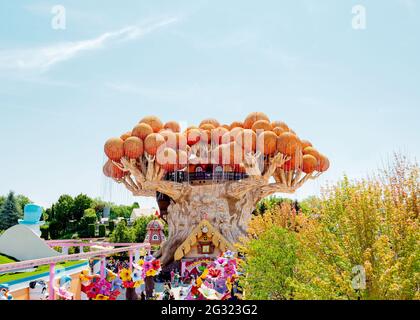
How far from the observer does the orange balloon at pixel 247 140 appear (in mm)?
24812

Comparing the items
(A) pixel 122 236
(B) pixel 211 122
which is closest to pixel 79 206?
(A) pixel 122 236

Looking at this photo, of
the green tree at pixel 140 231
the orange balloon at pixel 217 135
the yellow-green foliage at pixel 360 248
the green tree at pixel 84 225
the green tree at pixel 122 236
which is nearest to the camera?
the yellow-green foliage at pixel 360 248

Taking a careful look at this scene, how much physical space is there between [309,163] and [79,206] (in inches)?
1322

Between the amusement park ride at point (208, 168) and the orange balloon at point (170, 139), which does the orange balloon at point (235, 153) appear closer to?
the amusement park ride at point (208, 168)

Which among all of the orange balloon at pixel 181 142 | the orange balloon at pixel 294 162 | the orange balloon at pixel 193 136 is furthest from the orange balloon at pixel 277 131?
the orange balloon at pixel 181 142

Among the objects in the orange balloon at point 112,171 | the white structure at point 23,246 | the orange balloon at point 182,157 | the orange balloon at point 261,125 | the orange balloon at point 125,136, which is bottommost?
the white structure at point 23,246

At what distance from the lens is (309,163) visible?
27.3m

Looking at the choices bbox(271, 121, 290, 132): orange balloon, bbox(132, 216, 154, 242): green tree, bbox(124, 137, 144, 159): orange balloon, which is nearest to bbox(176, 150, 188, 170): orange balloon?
bbox(124, 137, 144, 159): orange balloon

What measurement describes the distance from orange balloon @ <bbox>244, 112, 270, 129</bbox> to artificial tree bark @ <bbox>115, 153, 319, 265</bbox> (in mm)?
2898

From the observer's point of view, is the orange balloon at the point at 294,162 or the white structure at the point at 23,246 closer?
the white structure at the point at 23,246

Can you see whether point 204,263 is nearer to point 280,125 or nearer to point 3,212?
point 280,125

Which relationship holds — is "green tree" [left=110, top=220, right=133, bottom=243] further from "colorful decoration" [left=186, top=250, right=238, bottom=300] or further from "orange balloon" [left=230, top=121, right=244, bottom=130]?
"colorful decoration" [left=186, top=250, right=238, bottom=300]

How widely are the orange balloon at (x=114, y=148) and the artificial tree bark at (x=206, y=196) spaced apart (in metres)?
0.51
